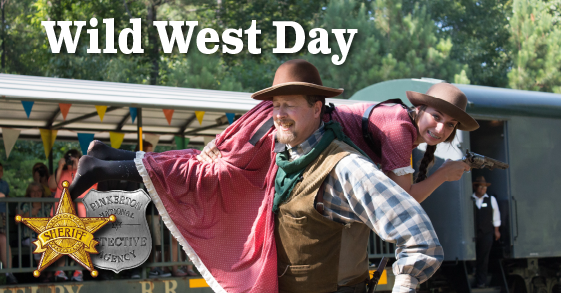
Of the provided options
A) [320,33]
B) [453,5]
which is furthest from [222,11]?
[453,5]

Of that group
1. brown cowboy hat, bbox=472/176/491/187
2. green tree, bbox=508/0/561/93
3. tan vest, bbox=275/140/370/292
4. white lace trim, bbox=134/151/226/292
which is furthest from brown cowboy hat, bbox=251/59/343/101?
green tree, bbox=508/0/561/93

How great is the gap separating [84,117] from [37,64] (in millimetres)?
11726

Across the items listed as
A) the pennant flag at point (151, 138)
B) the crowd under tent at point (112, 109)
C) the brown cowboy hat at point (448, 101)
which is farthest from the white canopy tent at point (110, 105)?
the brown cowboy hat at point (448, 101)

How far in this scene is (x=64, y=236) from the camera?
5.48 meters

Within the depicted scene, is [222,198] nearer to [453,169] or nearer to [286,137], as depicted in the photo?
[286,137]

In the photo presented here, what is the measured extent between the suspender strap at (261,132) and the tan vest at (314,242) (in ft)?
1.36

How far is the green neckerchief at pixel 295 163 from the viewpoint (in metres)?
2.63

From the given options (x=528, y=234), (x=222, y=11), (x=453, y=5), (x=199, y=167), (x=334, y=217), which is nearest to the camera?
(x=334, y=217)

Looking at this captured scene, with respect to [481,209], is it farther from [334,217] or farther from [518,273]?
[334,217]

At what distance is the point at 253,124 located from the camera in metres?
3.03

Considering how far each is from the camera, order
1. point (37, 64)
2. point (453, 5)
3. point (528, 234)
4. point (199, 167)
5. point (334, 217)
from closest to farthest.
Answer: point (334, 217) < point (199, 167) < point (528, 234) < point (37, 64) < point (453, 5)

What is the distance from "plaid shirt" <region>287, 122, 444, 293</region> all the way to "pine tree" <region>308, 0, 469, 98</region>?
16256mm

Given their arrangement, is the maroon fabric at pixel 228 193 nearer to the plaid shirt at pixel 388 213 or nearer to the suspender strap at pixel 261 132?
the suspender strap at pixel 261 132

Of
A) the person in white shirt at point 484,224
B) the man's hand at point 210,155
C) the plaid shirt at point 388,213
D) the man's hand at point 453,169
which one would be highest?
the man's hand at point 210,155
